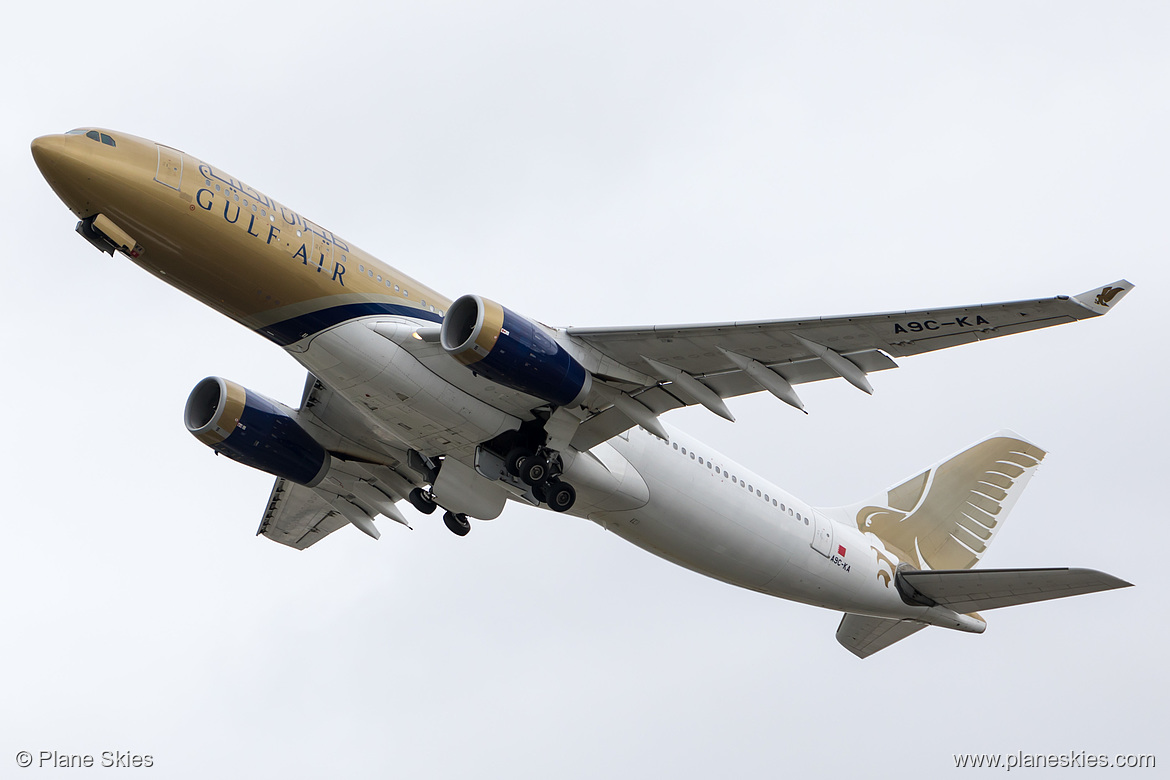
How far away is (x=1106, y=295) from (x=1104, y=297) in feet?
0.22

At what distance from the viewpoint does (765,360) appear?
20953mm

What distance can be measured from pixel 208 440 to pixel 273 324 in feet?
17.7

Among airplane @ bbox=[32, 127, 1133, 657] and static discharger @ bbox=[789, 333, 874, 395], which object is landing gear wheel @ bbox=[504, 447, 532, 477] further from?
static discharger @ bbox=[789, 333, 874, 395]

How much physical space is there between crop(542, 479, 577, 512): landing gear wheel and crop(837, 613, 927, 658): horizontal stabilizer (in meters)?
9.78

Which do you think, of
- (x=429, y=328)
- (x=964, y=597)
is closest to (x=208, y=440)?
(x=429, y=328)

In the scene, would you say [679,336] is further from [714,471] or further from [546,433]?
[714,471]

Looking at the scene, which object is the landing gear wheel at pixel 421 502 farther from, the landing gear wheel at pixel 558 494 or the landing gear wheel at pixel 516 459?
the landing gear wheel at pixel 558 494

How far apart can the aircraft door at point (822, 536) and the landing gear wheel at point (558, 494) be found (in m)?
6.47

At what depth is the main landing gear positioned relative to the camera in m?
22.4

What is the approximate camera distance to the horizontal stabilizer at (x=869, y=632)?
1151 inches

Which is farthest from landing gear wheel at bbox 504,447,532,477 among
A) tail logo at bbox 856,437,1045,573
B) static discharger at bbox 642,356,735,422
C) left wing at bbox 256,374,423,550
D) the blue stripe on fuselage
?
tail logo at bbox 856,437,1045,573

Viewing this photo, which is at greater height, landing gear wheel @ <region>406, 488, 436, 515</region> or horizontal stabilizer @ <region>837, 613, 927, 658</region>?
landing gear wheel @ <region>406, 488, 436, 515</region>

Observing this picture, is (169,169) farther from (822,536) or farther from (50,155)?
(822,536)

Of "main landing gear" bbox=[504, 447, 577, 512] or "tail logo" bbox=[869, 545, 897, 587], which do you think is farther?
"tail logo" bbox=[869, 545, 897, 587]
